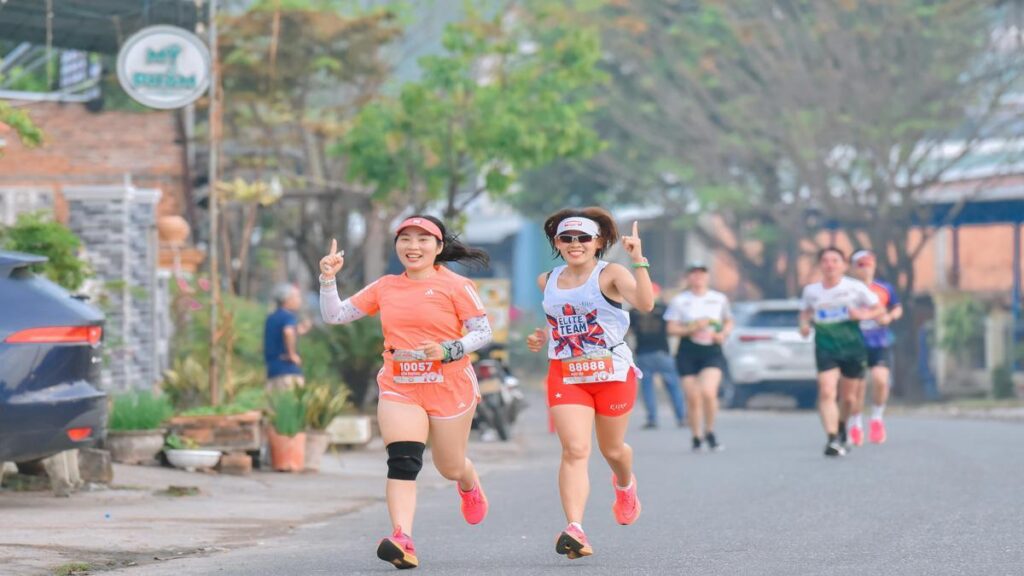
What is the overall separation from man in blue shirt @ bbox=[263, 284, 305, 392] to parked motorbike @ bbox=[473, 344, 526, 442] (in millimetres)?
2911

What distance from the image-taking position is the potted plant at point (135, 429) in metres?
14.6

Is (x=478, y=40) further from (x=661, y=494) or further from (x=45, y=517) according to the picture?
(x=45, y=517)

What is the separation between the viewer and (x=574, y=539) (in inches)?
351

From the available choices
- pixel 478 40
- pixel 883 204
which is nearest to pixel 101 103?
pixel 478 40

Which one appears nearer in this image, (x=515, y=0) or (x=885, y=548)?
(x=885, y=548)

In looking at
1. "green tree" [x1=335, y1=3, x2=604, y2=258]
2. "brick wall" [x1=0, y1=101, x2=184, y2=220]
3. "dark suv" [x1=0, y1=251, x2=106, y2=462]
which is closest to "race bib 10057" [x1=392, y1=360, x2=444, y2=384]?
"dark suv" [x1=0, y1=251, x2=106, y2=462]

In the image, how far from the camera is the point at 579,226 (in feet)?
31.0

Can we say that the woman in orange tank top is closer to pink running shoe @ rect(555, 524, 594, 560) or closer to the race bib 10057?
the race bib 10057

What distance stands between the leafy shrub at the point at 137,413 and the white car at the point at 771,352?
47.8ft

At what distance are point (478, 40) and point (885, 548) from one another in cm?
1861

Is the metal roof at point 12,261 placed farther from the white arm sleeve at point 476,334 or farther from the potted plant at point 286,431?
the potted plant at point 286,431

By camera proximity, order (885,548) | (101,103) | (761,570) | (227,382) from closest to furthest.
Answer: (761,570) < (885,548) < (227,382) < (101,103)

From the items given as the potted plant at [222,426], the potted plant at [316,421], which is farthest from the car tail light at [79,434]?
the potted plant at [316,421]

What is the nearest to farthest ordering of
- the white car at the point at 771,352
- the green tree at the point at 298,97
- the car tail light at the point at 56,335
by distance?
the car tail light at the point at 56,335 < the white car at the point at 771,352 < the green tree at the point at 298,97
